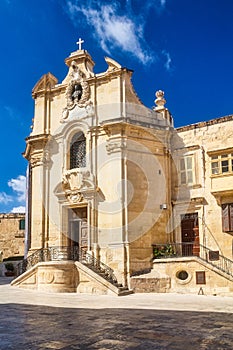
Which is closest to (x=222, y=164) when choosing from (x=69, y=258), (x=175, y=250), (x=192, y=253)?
(x=192, y=253)

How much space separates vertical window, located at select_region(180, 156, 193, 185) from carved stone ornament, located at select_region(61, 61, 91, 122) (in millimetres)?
5622

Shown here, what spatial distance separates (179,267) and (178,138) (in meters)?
6.67

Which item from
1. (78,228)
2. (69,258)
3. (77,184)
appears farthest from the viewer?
(78,228)

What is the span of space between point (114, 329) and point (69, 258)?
1103 cm

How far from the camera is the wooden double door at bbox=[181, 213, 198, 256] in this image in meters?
19.1

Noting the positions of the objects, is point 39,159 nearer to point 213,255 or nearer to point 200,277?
point 213,255

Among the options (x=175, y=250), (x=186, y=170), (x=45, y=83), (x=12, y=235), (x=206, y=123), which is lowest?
(x=175, y=250)

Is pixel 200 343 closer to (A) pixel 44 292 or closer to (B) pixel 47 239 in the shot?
(A) pixel 44 292

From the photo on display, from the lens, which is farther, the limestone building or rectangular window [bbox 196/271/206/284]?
the limestone building

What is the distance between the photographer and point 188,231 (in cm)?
1938

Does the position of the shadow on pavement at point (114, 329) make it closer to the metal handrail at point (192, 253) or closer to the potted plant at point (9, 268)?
the metal handrail at point (192, 253)

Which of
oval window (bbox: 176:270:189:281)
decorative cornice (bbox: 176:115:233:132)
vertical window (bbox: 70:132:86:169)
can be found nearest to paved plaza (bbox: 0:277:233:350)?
oval window (bbox: 176:270:189:281)

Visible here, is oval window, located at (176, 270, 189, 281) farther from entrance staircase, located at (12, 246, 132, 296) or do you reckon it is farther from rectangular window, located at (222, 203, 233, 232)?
rectangular window, located at (222, 203, 233, 232)

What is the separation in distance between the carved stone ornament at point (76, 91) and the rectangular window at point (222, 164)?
6.84 metres
